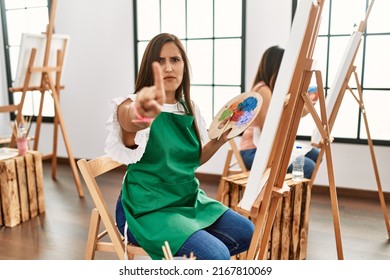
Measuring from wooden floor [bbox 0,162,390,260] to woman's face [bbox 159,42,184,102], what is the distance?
1285 millimetres

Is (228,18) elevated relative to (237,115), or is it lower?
elevated

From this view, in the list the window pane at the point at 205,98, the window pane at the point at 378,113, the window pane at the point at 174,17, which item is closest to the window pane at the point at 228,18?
the window pane at the point at 174,17

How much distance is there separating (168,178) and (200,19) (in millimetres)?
2597

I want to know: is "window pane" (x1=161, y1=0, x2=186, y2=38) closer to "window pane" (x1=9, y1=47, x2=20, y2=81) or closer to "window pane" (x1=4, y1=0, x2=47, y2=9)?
"window pane" (x1=4, y1=0, x2=47, y2=9)

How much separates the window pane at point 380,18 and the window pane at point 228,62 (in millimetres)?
1090

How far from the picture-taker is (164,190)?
1.45 meters

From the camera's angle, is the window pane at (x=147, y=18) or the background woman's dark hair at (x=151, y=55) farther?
the window pane at (x=147, y=18)

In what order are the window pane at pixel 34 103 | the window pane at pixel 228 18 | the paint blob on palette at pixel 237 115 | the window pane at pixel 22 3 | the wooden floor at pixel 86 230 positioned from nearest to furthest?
the paint blob on palette at pixel 237 115, the wooden floor at pixel 86 230, the window pane at pixel 228 18, the window pane at pixel 22 3, the window pane at pixel 34 103

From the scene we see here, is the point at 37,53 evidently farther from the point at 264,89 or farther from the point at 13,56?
the point at 264,89

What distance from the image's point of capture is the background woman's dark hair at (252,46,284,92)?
246 cm

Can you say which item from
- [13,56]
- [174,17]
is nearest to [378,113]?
[174,17]

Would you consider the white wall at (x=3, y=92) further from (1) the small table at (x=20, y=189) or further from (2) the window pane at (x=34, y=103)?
(1) the small table at (x=20, y=189)

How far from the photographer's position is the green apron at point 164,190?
1.37m

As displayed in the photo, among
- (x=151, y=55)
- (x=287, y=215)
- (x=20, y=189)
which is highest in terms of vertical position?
(x=151, y=55)
